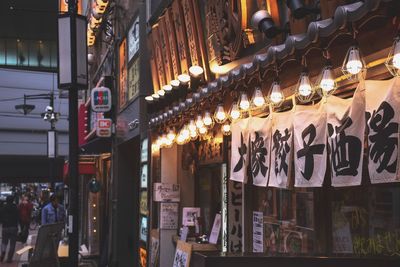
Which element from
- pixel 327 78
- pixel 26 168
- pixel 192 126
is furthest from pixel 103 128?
pixel 26 168

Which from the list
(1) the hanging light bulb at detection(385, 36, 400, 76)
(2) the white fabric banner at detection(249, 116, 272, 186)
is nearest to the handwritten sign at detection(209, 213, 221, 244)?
(2) the white fabric banner at detection(249, 116, 272, 186)

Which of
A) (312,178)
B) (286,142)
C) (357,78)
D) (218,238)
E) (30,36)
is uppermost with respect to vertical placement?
(30,36)

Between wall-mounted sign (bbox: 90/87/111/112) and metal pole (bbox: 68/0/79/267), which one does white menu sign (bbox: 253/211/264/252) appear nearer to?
metal pole (bbox: 68/0/79/267)

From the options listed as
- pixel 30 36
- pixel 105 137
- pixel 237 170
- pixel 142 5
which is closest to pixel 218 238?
pixel 237 170

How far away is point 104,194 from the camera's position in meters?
20.9

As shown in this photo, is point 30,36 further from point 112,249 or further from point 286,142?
point 286,142

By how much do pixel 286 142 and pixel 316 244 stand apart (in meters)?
1.39

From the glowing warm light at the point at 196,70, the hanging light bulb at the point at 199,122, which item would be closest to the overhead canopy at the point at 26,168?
the glowing warm light at the point at 196,70

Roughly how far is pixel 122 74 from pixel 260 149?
34.9 feet

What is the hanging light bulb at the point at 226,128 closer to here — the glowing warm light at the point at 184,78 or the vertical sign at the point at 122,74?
the glowing warm light at the point at 184,78

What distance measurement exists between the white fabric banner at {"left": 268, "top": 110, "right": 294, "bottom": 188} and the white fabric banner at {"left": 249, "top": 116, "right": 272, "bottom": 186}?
161mm

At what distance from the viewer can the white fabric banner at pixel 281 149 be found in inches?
246

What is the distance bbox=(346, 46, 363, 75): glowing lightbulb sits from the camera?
473cm

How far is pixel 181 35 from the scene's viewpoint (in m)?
11.1
